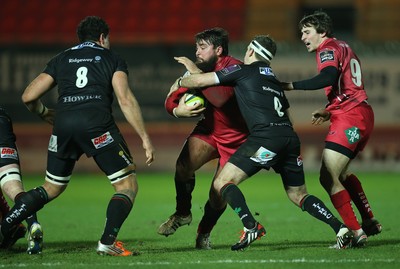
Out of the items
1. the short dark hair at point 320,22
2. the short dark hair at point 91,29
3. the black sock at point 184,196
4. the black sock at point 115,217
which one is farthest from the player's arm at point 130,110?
the short dark hair at point 320,22

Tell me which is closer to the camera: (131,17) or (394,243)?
(394,243)

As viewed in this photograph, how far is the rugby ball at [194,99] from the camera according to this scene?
7508mm

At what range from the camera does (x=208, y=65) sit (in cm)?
788

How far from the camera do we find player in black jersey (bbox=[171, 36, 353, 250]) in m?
7.18

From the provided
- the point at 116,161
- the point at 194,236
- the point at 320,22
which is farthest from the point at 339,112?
the point at 116,161

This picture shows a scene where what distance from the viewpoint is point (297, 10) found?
20812 mm

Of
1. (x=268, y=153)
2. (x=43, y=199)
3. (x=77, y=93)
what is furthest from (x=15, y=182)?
(x=268, y=153)

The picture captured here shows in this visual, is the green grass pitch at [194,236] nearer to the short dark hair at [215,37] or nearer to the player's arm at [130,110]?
the player's arm at [130,110]

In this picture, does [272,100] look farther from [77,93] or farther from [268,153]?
[77,93]

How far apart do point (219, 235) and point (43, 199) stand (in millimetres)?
2448

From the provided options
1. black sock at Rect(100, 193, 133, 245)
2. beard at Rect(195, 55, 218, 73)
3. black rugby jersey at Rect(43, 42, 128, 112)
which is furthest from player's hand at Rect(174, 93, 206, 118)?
black sock at Rect(100, 193, 133, 245)

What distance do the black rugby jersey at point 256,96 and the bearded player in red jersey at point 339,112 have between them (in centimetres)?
38

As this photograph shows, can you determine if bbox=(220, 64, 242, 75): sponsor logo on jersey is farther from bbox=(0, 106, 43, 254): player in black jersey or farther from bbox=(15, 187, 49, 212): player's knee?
bbox=(0, 106, 43, 254): player in black jersey

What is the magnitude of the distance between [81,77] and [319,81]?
2.28 metres
